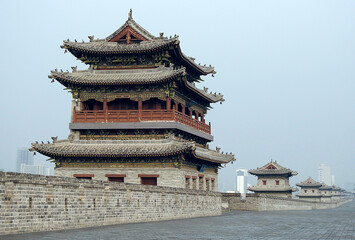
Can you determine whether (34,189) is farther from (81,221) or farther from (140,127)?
(140,127)

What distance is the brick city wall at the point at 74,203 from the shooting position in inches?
657

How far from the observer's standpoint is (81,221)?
810 inches

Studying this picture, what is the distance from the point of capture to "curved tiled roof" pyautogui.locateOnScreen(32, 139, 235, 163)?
104 feet

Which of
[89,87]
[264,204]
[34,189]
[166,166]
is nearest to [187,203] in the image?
[166,166]

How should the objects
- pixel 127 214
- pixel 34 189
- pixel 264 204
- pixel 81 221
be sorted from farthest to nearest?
pixel 264 204, pixel 127 214, pixel 81 221, pixel 34 189

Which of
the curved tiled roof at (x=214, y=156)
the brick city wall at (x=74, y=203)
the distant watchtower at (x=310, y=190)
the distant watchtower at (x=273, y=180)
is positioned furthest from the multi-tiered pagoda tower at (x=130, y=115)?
the distant watchtower at (x=310, y=190)

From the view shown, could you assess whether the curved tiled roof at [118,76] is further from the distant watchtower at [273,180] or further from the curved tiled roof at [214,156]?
the distant watchtower at [273,180]

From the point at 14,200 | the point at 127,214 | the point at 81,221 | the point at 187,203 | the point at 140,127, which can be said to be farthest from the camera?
the point at 140,127

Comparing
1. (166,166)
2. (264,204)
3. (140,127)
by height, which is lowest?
(264,204)

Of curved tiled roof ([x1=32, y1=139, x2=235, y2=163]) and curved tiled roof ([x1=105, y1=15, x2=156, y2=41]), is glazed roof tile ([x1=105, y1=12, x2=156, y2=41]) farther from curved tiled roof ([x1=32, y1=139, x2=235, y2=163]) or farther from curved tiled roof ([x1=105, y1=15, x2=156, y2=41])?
curved tiled roof ([x1=32, y1=139, x2=235, y2=163])

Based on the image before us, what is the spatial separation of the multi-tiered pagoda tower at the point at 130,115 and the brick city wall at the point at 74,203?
14.1 feet

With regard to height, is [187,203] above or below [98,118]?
below

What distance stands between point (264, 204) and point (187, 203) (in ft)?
73.1

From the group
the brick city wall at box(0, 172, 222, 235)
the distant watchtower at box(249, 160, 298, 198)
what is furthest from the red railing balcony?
the distant watchtower at box(249, 160, 298, 198)
